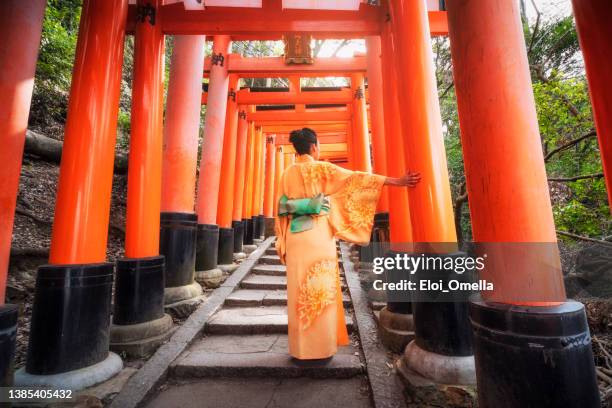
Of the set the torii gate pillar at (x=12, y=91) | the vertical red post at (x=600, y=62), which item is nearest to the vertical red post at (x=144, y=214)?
the torii gate pillar at (x=12, y=91)

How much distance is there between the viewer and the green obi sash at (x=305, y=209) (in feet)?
8.13

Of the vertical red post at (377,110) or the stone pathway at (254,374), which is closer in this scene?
the stone pathway at (254,374)

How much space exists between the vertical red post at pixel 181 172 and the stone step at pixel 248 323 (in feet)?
2.14

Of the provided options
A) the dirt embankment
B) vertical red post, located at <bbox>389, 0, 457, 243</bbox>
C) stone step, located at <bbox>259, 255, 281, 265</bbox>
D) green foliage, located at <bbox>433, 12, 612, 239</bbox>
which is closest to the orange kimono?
vertical red post, located at <bbox>389, 0, 457, 243</bbox>

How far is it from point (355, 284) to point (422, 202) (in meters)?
2.55

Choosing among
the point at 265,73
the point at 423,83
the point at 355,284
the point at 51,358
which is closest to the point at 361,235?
the point at 423,83

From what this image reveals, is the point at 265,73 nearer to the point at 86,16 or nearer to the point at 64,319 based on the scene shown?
the point at 86,16

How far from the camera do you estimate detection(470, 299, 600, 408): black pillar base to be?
3.96 feet

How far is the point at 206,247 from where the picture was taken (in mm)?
4953

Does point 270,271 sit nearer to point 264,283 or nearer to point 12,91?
point 264,283

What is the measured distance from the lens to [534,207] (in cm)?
140

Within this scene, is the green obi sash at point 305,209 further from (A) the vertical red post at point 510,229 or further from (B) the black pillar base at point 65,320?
(B) the black pillar base at point 65,320

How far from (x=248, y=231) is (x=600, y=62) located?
7946mm

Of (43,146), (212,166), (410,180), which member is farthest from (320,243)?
(43,146)
